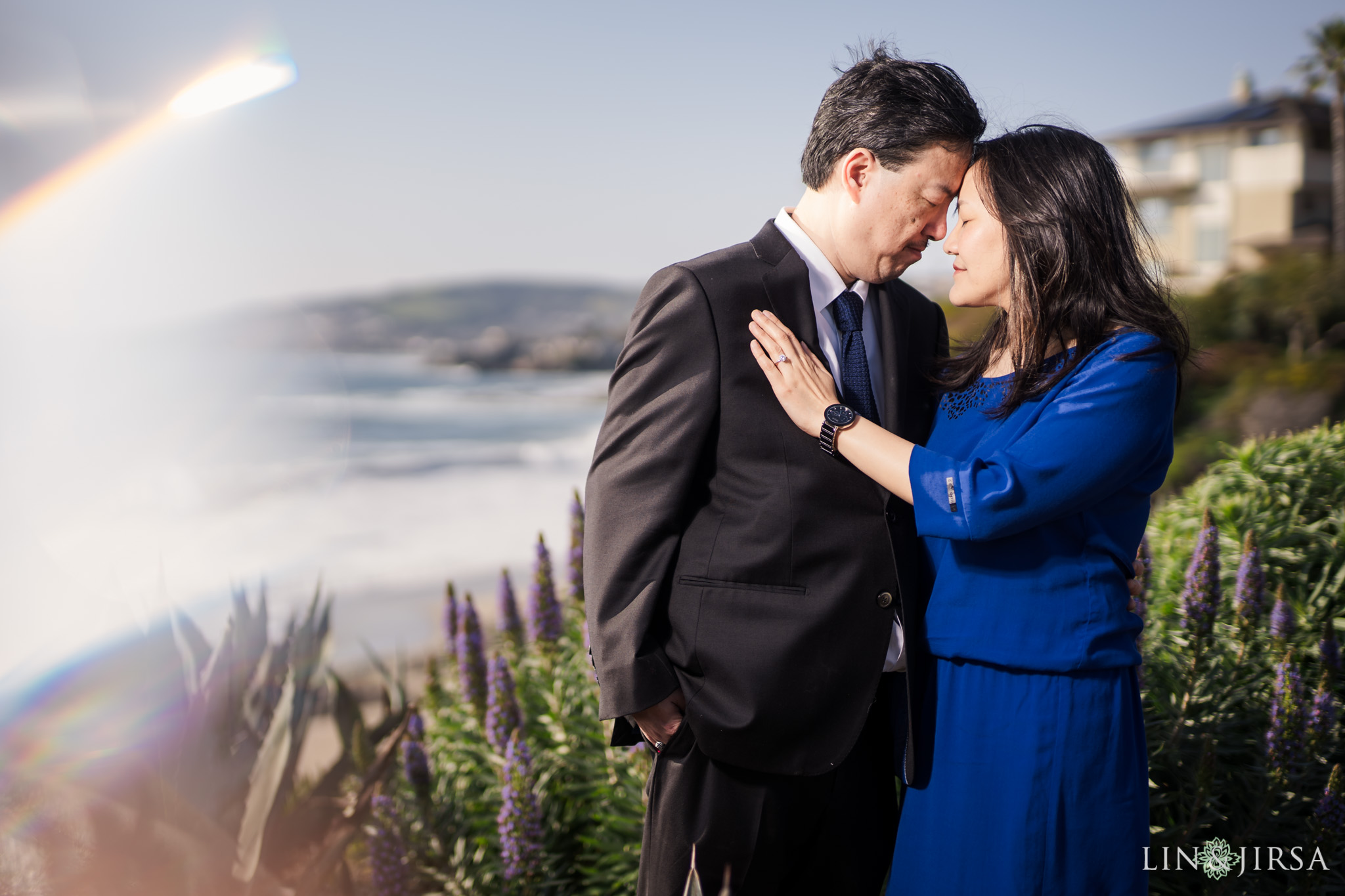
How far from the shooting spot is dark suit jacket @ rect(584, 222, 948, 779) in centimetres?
181

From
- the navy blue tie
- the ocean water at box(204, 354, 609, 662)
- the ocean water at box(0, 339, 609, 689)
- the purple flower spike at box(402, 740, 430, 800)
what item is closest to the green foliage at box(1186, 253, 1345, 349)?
the ocean water at box(204, 354, 609, 662)

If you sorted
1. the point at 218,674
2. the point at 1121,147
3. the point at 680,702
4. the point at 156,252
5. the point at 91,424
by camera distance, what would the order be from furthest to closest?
the point at 156,252 < the point at 1121,147 < the point at 91,424 < the point at 218,674 < the point at 680,702

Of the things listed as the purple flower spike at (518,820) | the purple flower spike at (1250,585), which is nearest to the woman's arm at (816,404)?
the purple flower spike at (518,820)

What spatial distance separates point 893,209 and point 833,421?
59cm

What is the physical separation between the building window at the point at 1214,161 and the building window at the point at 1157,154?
135 centimetres

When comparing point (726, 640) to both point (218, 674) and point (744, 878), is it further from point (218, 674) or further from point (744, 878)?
point (218, 674)

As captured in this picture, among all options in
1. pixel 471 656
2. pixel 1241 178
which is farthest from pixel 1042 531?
pixel 1241 178

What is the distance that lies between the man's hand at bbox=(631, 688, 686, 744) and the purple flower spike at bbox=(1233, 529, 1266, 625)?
6.73 ft

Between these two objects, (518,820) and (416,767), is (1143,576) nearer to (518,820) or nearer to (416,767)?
(518,820)

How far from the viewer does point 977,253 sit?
195 centimetres

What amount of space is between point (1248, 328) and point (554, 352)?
26.9 m

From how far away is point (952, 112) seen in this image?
1946 millimetres

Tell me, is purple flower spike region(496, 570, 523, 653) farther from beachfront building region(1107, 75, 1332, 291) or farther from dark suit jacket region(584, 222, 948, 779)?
beachfront building region(1107, 75, 1332, 291)

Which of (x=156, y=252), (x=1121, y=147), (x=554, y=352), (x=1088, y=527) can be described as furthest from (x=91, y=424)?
(x=1121, y=147)
